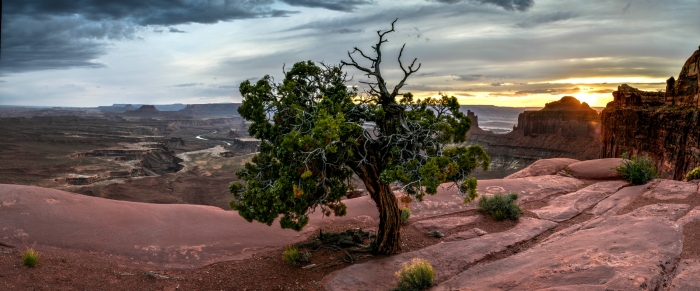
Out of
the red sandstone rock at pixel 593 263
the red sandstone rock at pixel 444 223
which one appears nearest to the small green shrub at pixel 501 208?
the red sandstone rock at pixel 444 223

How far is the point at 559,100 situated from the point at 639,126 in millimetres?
70886

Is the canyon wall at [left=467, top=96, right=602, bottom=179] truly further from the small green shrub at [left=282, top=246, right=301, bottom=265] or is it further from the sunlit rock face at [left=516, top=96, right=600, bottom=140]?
the small green shrub at [left=282, top=246, right=301, bottom=265]

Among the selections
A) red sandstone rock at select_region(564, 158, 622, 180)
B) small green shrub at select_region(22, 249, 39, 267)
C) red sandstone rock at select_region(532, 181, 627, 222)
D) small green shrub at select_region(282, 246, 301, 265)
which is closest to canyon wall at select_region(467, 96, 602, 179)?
red sandstone rock at select_region(564, 158, 622, 180)

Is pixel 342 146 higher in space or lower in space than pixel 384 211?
higher

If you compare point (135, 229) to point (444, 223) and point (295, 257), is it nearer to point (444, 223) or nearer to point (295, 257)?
point (295, 257)

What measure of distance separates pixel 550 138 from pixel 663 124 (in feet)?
214

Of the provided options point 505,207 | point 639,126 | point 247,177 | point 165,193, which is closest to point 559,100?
point 639,126

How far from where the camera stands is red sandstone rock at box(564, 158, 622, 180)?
20.0 meters

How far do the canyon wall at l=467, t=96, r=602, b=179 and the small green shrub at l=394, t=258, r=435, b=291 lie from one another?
79601 mm

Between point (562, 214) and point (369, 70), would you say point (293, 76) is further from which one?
point (562, 214)

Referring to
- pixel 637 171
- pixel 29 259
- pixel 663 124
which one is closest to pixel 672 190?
pixel 637 171

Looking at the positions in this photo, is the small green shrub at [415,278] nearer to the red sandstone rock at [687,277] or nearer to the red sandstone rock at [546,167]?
the red sandstone rock at [687,277]

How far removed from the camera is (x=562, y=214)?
46.8 ft

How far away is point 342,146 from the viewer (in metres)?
9.35
